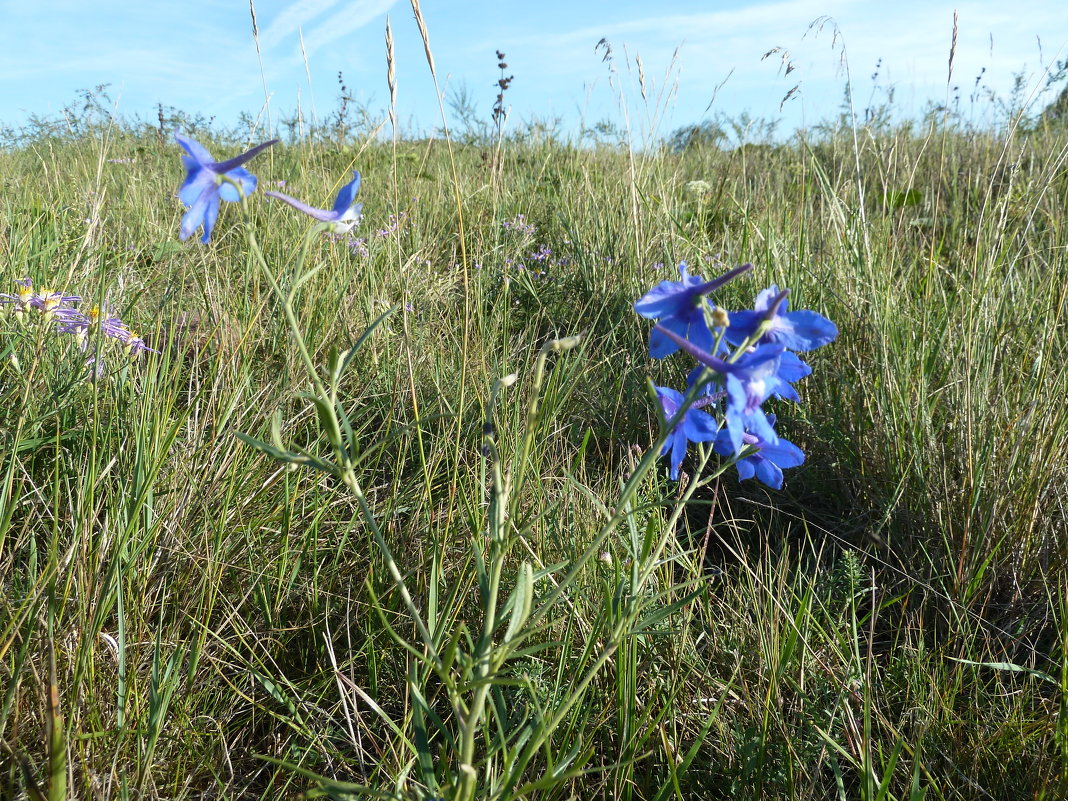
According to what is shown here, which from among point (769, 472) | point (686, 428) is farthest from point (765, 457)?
point (686, 428)

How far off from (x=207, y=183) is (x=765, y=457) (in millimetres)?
697

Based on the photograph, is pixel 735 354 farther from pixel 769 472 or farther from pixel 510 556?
pixel 510 556

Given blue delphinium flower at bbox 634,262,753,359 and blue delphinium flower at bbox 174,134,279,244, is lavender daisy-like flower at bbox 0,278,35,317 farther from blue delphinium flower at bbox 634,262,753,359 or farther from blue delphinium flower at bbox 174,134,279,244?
blue delphinium flower at bbox 634,262,753,359

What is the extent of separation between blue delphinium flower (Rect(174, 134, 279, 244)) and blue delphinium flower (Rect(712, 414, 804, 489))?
0.59m

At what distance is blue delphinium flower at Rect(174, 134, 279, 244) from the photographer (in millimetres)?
744

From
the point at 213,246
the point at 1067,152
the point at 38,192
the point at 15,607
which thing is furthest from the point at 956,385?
the point at 38,192

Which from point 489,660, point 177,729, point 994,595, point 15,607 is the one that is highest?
point 489,660

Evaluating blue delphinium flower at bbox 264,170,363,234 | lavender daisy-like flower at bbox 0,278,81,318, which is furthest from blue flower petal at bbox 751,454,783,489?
lavender daisy-like flower at bbox 0,278,81,318

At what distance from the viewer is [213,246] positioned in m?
2.73

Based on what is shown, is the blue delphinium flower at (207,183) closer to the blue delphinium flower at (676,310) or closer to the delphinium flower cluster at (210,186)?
the delphinium flower cluster at (210,186)

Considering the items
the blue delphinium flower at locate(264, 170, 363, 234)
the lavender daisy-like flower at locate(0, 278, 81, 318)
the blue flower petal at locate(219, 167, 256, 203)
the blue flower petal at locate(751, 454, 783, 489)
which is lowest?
the blue flower petal at locate(751, 454, 783, 489)

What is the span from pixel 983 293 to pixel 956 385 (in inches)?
13.2

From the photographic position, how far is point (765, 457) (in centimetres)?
89

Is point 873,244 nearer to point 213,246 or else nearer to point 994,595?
point 994,595
